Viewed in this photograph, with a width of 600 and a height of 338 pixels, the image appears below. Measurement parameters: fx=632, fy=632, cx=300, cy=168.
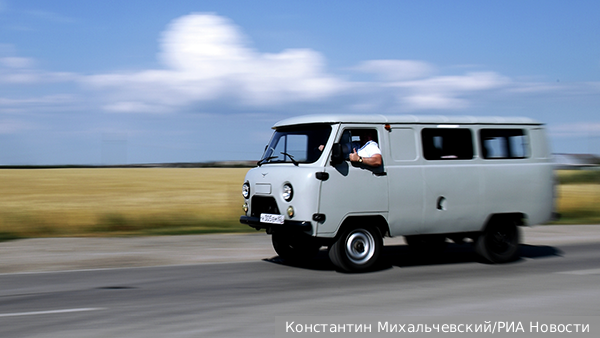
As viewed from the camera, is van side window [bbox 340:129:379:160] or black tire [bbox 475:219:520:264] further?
black tire [bbox 475:219:520:264]

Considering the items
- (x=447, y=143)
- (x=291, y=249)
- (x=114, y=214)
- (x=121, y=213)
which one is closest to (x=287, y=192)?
(x=291, y=249)

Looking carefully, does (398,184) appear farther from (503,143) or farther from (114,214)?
(114,214)

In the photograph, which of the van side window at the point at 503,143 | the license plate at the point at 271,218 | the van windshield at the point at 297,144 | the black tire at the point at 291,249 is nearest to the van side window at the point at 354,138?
the van windshield at the point at 297,144

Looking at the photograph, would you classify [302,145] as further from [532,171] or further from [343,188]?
[532,171]

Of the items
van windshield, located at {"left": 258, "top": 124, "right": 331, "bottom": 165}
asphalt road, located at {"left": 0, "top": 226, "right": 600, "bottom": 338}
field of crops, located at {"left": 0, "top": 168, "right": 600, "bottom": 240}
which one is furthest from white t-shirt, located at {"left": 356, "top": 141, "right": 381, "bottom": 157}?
field of crops, located at {"left": 0, "top": 168, "right": 600, "bottom": 240}

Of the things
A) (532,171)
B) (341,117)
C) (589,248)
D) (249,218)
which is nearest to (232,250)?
(249,218)

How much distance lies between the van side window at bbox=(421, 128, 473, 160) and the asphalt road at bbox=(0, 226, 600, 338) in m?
1.78

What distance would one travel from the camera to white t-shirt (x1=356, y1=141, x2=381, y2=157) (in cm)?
902

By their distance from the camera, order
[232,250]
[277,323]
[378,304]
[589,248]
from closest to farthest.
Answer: [277,323] < [378,304] < [232,250] < [589,248]

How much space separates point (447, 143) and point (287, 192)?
8.90 ft

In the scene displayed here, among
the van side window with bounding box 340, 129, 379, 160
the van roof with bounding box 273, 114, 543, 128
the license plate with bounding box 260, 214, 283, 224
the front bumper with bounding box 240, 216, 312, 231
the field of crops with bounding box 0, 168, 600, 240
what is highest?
the van roof with bounding box 273, 114, 543, 128

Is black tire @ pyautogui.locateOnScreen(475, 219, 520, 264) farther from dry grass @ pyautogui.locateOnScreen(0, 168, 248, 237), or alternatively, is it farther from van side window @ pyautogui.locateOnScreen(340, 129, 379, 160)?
dry grass @ pyautogui.locateOnScreen(0, 168, 248, 237)

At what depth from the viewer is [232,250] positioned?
12.2m

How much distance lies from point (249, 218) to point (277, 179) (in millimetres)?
908
